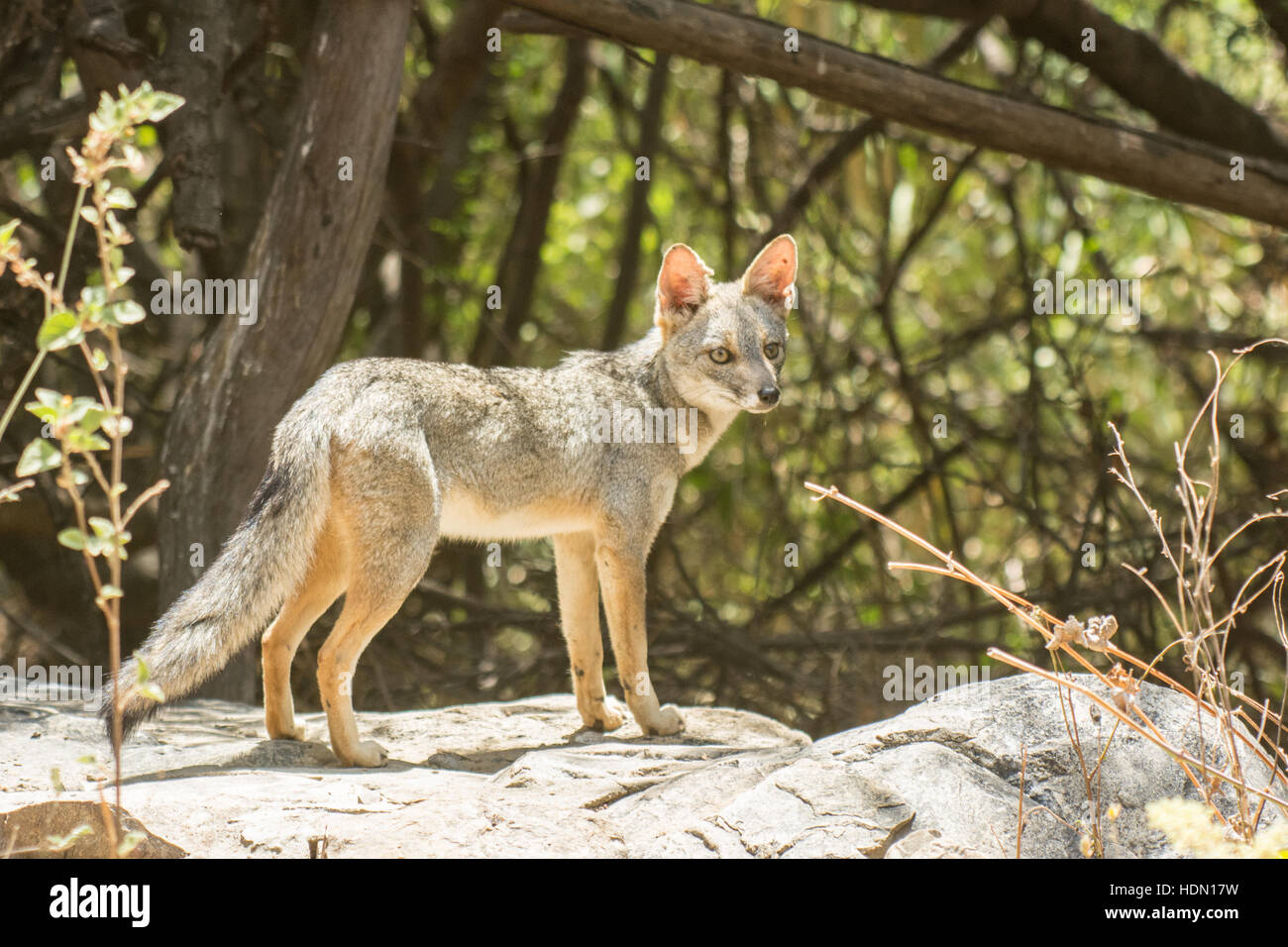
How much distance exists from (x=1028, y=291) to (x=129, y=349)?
6.38 m

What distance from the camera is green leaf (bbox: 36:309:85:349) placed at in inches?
118

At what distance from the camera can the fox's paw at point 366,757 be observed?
498 centimetres

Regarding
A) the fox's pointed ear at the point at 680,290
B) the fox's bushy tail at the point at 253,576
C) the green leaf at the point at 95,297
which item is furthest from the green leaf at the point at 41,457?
the fox's pointed ear at the point at 680,290

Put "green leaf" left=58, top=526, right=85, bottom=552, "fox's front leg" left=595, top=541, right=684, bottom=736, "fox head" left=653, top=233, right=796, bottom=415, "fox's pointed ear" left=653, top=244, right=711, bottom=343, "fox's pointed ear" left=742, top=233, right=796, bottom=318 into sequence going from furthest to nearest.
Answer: "fox's pointed ear" left=742, top=233, right=796, bottom=318, "fox's pointed ear" left=653, top=244, right=711, bottom=343, "fox head" left=653, top=233, right=796, bottom=415, "fox's front leg" left=595, top=541, right=684, bottom=736, "green leaf" left=58, top=526, right=85, bottom=552

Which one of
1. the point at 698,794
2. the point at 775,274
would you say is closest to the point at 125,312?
the point at 698,794

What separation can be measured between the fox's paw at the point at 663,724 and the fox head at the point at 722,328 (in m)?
1.42

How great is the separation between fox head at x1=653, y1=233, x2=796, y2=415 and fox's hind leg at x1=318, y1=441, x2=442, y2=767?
157 centimetres

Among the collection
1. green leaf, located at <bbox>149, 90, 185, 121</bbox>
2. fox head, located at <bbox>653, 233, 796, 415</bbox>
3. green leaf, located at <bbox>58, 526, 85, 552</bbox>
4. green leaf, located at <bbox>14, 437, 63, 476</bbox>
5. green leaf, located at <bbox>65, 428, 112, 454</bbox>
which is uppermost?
green leaf, located at <bbox>149, 90, 185, 121</bbox>

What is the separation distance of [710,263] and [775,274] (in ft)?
17.5

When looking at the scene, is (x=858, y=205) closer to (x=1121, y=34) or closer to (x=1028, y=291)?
(x=1028, y=291)

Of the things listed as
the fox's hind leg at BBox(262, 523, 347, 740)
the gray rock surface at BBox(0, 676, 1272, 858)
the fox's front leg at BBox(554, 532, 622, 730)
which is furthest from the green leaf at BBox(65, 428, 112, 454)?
the fox's front leg at BBox(554, 532, 622, 730)

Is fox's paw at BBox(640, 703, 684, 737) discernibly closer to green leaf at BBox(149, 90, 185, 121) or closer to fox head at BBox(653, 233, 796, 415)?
fox head at BBox(653, 233, 796, 415)

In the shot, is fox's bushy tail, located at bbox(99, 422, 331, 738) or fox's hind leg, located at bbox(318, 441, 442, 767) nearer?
fox's bushy tail, located at bbox(99, 422, 331, 738)
